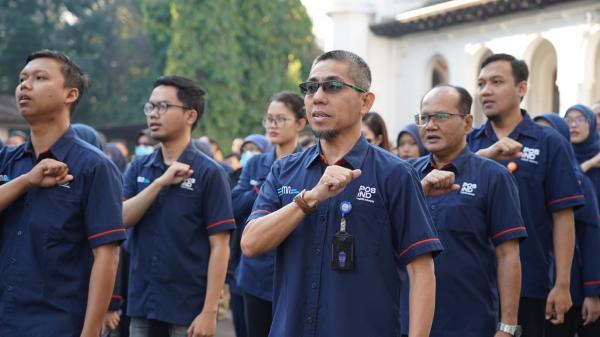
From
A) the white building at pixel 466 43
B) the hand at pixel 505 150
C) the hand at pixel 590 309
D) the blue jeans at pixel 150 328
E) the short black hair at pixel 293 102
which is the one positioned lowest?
the blue jeans at pixel 150 328

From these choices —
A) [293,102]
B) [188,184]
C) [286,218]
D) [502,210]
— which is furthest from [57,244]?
[293,102]

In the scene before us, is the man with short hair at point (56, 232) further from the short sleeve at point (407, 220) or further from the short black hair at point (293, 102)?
the short black hair at point (293, 102)

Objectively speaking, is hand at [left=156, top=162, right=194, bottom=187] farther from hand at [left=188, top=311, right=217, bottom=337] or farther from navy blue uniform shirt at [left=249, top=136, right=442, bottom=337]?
navy blue uniform shirt at [left=249, top=136, right=442, bottom=337]

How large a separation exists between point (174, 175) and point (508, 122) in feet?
7.83

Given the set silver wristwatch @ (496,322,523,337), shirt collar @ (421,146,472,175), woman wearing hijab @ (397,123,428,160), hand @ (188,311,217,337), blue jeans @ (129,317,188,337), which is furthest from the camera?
woman wearing hijab @ (397,123,428,160)

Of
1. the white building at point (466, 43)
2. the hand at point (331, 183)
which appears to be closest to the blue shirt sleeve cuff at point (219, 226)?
the hand at point (331, 183)

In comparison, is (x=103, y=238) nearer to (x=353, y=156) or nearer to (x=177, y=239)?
(x=353, y=156)

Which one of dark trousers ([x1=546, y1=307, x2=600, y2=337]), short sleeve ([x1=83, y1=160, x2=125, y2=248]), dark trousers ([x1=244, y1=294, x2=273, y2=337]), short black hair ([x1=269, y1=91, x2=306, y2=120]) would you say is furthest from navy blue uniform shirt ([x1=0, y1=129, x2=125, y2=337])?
dark trousers ([x1=546, y1=307, x2=600, y2=337])

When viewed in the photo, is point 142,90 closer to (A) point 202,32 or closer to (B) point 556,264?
(A) point 202,32

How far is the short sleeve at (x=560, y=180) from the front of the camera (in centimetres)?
675

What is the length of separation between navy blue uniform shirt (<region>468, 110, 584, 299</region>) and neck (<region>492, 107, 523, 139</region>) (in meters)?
0.16

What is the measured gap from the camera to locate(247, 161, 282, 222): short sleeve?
4691mm

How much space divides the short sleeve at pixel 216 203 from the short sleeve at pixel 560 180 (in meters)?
2.20

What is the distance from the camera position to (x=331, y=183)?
166 inches
